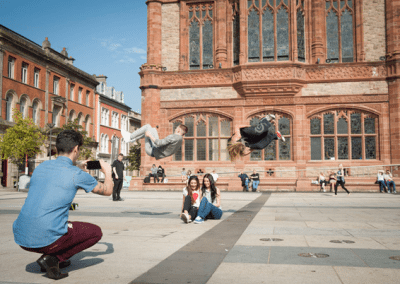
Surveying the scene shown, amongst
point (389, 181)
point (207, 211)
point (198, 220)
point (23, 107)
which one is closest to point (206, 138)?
point (389, 181)

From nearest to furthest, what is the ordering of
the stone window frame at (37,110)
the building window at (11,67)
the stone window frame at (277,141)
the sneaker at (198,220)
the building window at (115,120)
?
the sneaker at (198,220)
the stone window frame at (277,141)
the building window at (11,67)
the stone window frame at (37,110)
the building window at (115,120)

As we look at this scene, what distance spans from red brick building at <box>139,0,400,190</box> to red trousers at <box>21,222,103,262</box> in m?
21.8

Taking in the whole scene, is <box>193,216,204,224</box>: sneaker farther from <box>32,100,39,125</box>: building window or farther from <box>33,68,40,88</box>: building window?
<box>33,68,40,88</box>: building window

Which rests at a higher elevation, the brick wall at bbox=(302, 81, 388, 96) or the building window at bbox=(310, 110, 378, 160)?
the brick wall at bbox=(302, 81, 388, 96)

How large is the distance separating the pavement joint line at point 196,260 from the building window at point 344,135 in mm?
20608

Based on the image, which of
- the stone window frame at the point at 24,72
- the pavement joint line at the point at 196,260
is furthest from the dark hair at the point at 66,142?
the stone window frame at the point at 24,72

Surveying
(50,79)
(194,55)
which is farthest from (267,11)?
(50,79)

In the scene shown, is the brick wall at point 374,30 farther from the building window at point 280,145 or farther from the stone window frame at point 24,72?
the stone window frame at point 24,72

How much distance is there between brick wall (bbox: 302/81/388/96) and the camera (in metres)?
25.8

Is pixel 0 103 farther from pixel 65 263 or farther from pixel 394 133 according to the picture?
pixel 65 263

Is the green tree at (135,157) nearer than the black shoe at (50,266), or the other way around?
the black shoe at (50,266)

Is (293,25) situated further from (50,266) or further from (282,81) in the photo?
(50,266)

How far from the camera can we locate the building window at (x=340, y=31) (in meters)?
27.4

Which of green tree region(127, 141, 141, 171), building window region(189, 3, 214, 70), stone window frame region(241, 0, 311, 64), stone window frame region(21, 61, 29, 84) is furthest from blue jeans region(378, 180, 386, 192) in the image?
stone window frame region(21, 61, 29, 84)
